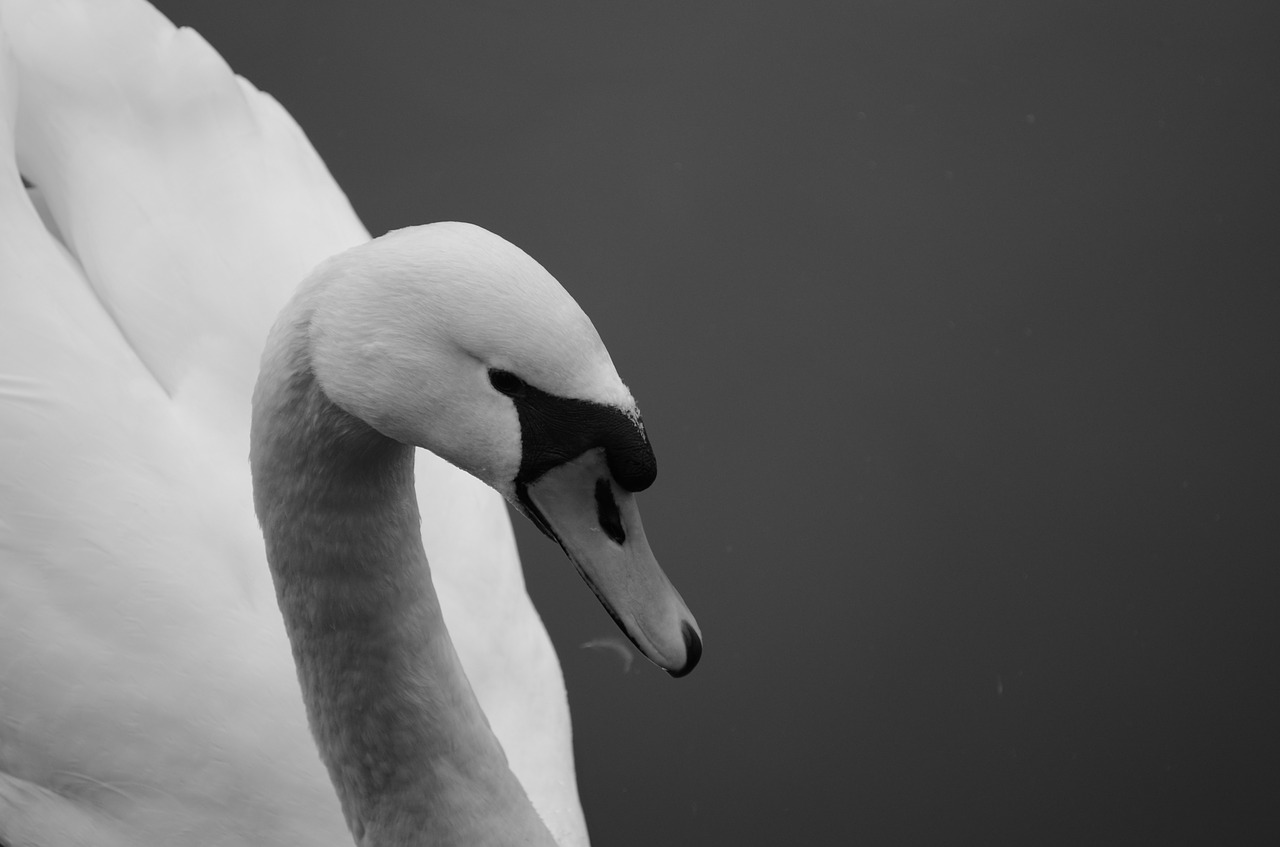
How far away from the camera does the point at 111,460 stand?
2.10 m

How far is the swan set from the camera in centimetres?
138

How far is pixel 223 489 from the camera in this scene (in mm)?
2170

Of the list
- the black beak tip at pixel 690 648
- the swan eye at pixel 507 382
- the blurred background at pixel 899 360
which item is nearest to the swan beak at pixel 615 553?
the black beak tip at pixel 690 648

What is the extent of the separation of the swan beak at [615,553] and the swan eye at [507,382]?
10 centimetres

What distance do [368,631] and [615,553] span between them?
359mm

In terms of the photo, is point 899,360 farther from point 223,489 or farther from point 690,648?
point 690,648

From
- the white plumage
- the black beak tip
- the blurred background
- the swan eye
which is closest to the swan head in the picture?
the swan eye

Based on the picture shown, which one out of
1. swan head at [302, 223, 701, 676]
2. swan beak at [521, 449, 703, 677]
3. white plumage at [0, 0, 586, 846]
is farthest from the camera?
white plumage at [0, 0, 586, 846]

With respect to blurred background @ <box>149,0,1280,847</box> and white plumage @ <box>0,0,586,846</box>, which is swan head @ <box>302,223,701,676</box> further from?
blurred background @ <box>149,0,1280,847</box>

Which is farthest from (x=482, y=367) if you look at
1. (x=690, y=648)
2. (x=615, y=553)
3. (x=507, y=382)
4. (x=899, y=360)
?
(x=899, y=360)

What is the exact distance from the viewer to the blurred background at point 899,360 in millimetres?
2699

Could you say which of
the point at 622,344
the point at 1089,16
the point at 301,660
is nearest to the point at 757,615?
the point at 622,344

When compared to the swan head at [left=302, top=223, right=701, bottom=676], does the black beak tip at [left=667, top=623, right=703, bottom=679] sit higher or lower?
lower

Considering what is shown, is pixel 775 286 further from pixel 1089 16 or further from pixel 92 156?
pixel 92 156
